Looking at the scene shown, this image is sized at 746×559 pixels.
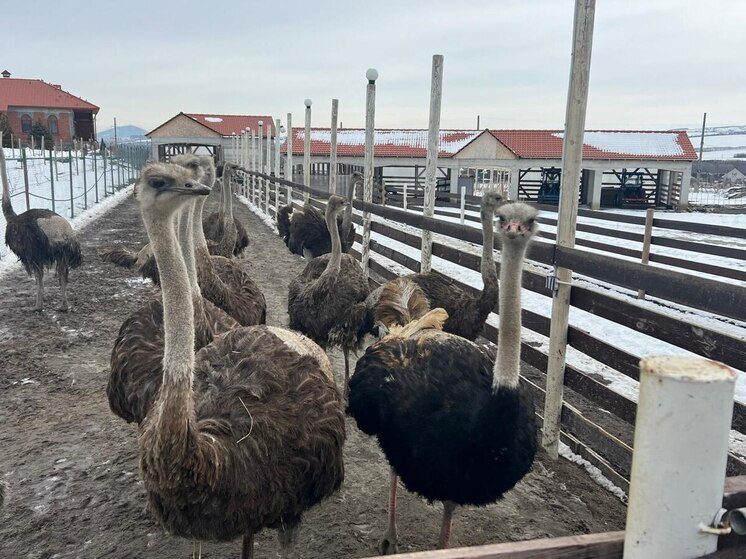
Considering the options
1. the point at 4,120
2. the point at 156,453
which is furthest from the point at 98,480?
the point at 4,120

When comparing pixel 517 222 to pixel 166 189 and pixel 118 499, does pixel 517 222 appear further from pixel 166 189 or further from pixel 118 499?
pixel 118 499

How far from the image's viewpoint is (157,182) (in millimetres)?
2246

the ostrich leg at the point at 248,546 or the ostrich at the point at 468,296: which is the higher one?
the ostrich at the point at 468,296

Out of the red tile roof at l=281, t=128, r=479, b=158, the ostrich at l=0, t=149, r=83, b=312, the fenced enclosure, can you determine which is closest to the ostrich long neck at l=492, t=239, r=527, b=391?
the ostrich at l=0, t=149, r=83, b=312

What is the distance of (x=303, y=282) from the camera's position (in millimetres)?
5793

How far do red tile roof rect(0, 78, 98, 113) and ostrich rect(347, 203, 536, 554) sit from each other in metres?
57.9

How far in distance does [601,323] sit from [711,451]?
604cm

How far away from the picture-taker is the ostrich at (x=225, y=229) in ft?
24.1

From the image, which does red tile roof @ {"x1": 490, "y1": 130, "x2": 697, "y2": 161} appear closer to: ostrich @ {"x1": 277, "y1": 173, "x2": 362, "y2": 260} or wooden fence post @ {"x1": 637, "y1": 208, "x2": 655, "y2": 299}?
wooden fence post @ {"x1": 637, "y1": 208, "x2": 655, "y2": 299}

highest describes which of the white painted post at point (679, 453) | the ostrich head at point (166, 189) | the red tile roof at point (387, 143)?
the red tile roof at point (387, 143)

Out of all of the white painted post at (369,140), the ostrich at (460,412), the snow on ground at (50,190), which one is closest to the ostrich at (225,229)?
the white painted post at (369,140)

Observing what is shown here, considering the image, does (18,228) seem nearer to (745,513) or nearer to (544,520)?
(544,520)

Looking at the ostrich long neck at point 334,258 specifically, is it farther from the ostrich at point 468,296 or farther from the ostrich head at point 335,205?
the ostrich at point 468,296

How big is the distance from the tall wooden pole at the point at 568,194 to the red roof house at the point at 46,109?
55.4 m
